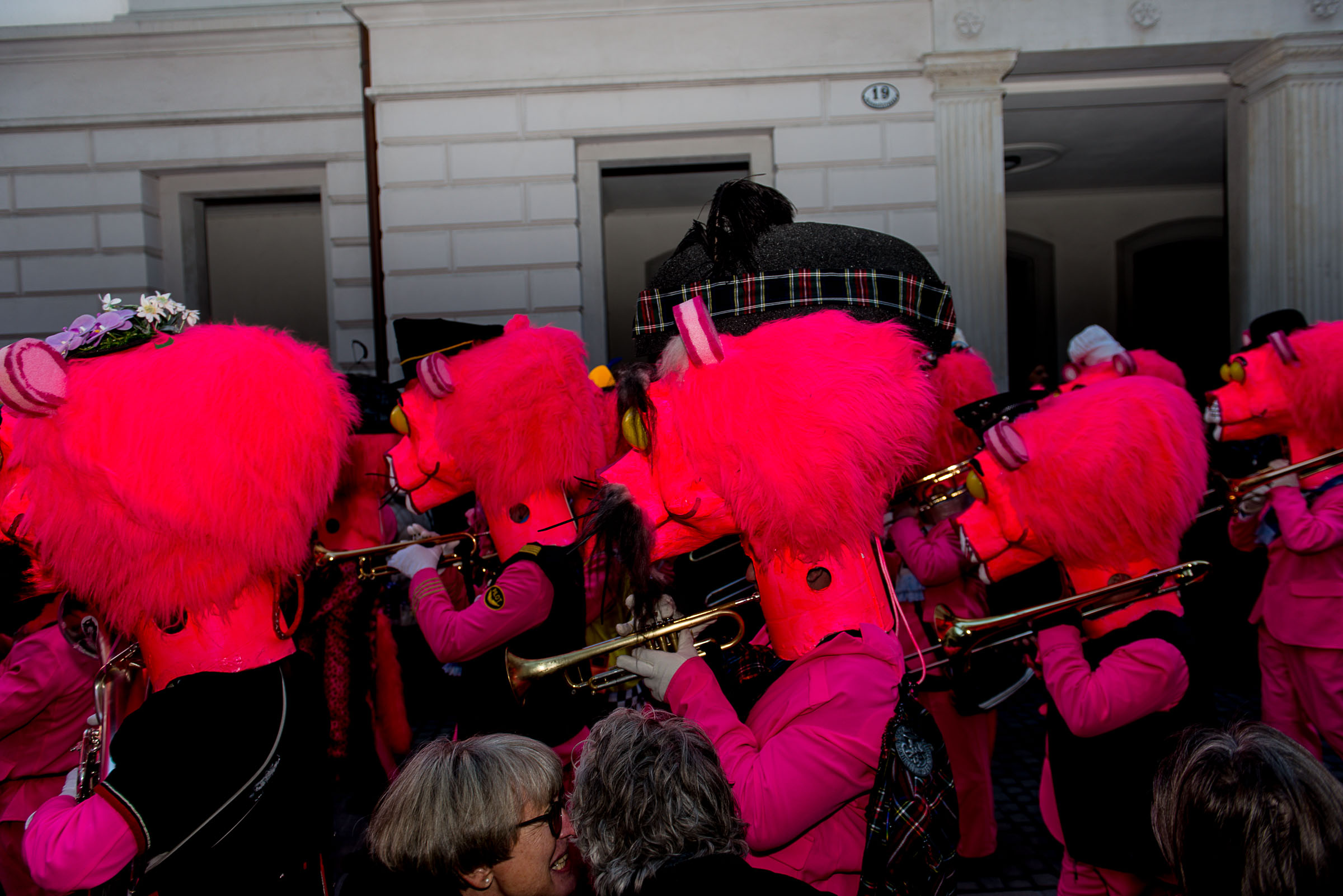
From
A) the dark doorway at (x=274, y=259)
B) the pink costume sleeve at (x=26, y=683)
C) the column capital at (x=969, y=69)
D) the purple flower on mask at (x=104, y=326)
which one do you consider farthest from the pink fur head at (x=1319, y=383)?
the dark doorway at (x=274, y=259)

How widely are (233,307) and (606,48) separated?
8281mm

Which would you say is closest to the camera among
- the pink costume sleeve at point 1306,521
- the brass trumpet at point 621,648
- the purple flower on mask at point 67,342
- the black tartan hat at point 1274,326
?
the purple flower on mask at point 67,342

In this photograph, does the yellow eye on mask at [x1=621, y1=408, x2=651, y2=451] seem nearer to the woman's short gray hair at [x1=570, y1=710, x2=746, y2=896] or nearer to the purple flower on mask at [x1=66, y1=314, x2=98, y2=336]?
the woman's short gray hair at [x1=570, y1=710, x2=746, y2=896]

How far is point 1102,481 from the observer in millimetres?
2340

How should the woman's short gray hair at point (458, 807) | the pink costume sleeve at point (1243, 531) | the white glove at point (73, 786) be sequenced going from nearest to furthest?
the woman's short gray hair at point (458, 807) < the white glove at point (73, 786) < the pink costume sleeve at point (1243, 531)

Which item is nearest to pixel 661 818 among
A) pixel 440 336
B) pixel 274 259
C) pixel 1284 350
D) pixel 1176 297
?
pixel 440 336

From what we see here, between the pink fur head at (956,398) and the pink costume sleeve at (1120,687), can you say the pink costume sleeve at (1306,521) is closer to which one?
the pink fur head at (956,398)

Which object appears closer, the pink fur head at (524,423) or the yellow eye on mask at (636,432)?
the yellow eye on mask at (636,432)

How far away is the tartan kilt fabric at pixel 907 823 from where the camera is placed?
174 cm

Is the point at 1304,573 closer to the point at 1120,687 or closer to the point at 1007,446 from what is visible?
the point at 1120,687

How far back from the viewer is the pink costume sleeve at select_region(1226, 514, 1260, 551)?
4.57m

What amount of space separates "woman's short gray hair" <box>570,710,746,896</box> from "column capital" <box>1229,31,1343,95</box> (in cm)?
880

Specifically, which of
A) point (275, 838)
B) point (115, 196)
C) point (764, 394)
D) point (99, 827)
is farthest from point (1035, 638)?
point (115, 196)

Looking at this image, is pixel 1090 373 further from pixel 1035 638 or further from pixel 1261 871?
pixel 1261 871
